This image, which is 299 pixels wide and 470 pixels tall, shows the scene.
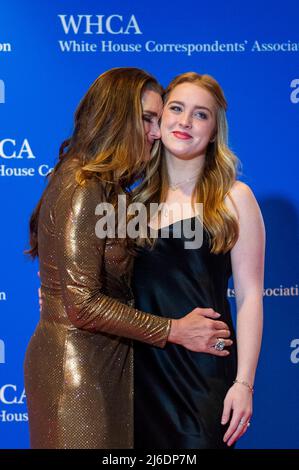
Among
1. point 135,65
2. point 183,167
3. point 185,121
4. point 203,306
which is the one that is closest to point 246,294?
point 203,306

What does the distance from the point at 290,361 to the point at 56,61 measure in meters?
1.68

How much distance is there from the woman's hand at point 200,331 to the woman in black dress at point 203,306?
66mm

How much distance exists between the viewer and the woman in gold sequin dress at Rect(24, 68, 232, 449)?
85.3 inches

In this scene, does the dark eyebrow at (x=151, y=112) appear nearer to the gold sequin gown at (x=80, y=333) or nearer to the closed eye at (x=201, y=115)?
the closed eye at (x=201, y=115)

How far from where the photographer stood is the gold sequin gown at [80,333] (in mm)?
2162

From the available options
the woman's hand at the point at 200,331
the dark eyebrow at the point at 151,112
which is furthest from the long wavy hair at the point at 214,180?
the woman's hand at the point at 200,331

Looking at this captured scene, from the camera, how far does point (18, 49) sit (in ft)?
11.1

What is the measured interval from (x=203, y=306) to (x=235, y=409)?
32cm

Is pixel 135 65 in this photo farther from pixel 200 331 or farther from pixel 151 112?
pixel 200 331

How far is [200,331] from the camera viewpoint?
2291 millimetres

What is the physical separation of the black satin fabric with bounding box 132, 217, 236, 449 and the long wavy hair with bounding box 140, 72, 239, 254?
0.05 m

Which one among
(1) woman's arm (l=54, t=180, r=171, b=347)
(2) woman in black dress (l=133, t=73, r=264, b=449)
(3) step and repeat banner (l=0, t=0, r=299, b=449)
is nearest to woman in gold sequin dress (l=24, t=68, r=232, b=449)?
(1) woman's arm (l=54, t=180, r=171, b=347)
